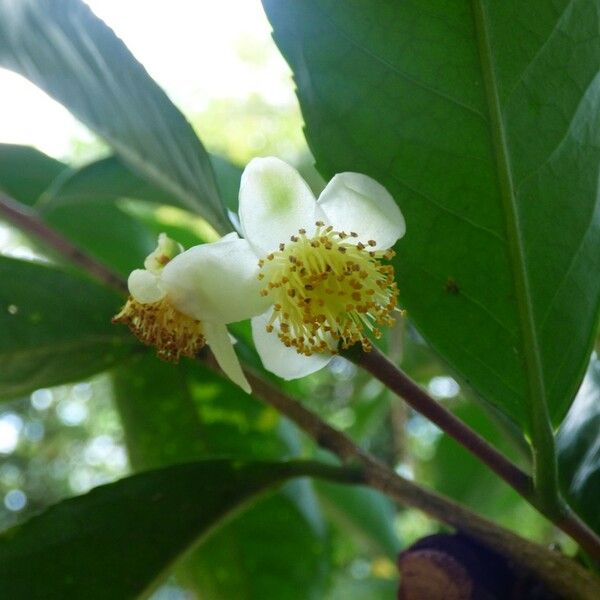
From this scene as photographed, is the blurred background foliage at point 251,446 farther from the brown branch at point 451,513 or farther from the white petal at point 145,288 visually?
the white petal at point 145,288

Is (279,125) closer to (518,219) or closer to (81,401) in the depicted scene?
(81,401)

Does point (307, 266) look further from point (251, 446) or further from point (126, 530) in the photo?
point (251, 446)

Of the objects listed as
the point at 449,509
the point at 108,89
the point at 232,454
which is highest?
the point at 108,89

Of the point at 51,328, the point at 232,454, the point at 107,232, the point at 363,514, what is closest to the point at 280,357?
the point at 51,328

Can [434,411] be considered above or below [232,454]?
above

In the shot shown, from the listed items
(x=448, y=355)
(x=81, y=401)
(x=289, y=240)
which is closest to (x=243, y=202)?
(x=289, y=240)

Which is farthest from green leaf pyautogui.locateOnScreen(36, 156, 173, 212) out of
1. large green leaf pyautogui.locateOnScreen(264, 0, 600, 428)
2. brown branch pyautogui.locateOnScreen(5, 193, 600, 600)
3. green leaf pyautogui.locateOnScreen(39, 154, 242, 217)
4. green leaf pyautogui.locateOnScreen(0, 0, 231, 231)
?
large green leaf pyautogui.locateOnScreen(264, 0, 600, 428)

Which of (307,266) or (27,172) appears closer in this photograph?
(307,266)

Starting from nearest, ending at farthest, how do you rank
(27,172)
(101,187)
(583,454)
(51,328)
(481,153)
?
(481,153), (583,454), (51,328), (101,187), (27,172)
